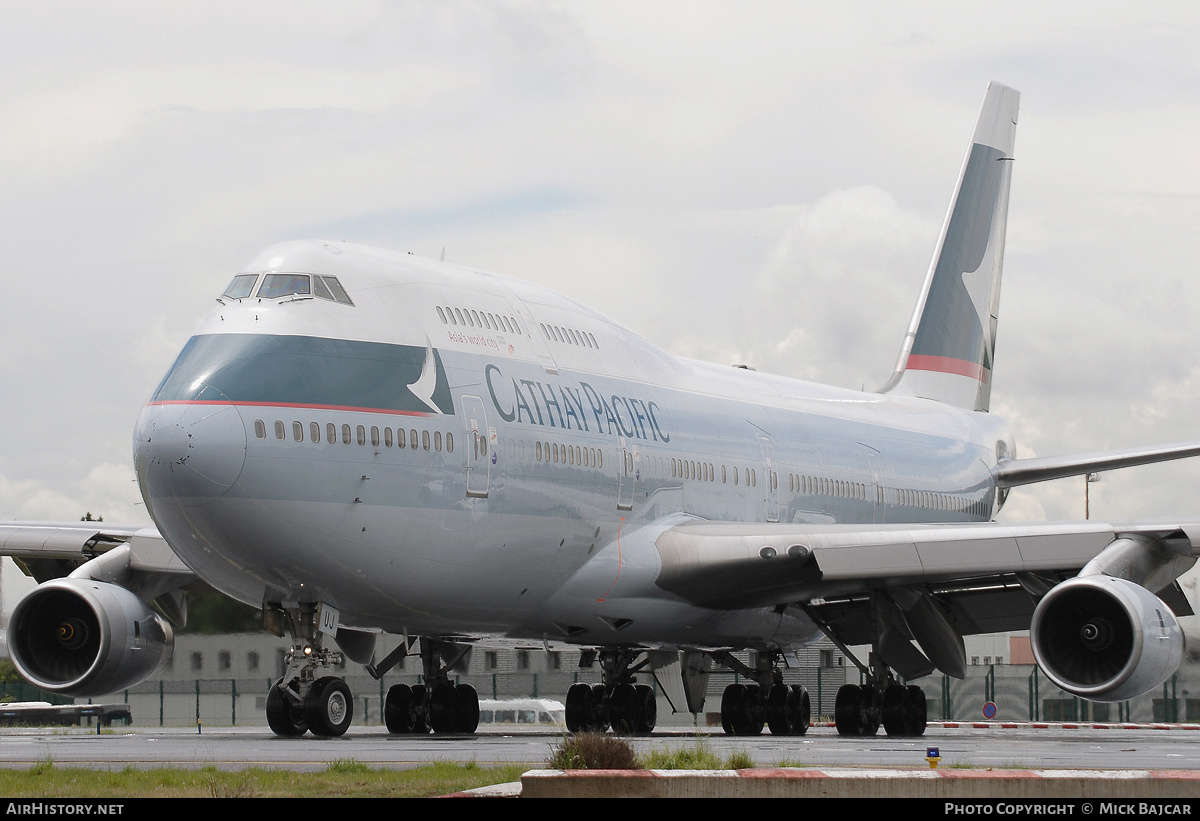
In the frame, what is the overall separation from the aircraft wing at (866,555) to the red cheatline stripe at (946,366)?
10422mm

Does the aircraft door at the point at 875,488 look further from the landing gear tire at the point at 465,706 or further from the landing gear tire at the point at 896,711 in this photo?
the landing gear tire at the point at 465,706

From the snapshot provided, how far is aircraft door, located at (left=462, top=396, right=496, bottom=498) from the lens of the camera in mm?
16422

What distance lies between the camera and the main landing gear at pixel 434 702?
64.4 ft

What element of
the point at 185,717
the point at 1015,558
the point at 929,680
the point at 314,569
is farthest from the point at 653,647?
the point at 929,680

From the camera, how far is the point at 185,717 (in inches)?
1310

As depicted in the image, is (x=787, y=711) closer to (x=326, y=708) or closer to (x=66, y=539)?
(x=326, y=708)

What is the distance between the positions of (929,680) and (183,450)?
26600 mm

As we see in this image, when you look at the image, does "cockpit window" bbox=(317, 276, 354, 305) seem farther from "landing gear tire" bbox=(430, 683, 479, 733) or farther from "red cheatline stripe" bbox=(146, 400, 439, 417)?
"landing gear tire" bbox=(430, 683, 479, 733)

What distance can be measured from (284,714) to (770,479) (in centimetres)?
911

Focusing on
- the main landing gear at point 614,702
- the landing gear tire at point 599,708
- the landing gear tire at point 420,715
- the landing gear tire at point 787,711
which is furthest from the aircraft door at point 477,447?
the landing gear tire at point 787,711

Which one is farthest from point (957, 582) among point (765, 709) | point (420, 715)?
point (420, 715)

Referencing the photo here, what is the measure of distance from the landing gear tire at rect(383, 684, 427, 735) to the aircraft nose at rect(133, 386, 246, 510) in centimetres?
576

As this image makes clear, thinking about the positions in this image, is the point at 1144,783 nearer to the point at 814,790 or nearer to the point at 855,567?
the point at 814,790

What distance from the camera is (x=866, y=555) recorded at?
19.2 meters
